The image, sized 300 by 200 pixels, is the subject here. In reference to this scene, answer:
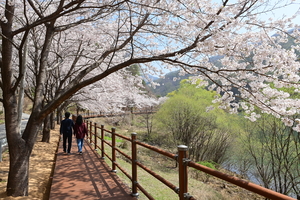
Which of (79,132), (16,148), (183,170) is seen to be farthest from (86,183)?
(79,132)

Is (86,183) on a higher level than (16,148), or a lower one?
lower

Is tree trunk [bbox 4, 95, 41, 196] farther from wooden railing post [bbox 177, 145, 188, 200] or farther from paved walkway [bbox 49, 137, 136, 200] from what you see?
wooden railing post [bbox 177, 145, 188, 200]

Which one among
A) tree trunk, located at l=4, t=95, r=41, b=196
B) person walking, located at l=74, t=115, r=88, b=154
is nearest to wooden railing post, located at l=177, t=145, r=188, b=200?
tree trunk, located at l=4, t=95, r=41, b=196

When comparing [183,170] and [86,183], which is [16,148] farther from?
[183,170]

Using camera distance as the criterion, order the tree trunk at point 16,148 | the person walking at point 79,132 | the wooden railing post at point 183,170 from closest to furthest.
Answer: the wooden railing post at point 183,170 → the tree trunk at point 16,148 → the person walking at point 79,132

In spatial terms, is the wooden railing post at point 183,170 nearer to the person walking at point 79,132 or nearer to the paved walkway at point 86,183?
the paved walkway at point 86,183

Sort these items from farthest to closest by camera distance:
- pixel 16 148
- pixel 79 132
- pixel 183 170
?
pixel 79 132
pixel 16 148
pixel 183 170

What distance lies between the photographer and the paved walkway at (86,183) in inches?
139

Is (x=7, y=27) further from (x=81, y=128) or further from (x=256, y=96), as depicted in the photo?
(x=256, y=96)

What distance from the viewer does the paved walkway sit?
11.6 feet

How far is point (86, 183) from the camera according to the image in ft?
13.6

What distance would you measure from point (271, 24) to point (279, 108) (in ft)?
4.05

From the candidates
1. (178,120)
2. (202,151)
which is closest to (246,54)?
(178,120)

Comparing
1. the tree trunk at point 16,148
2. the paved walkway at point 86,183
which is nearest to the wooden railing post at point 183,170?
the paved walkway at point 86,183
